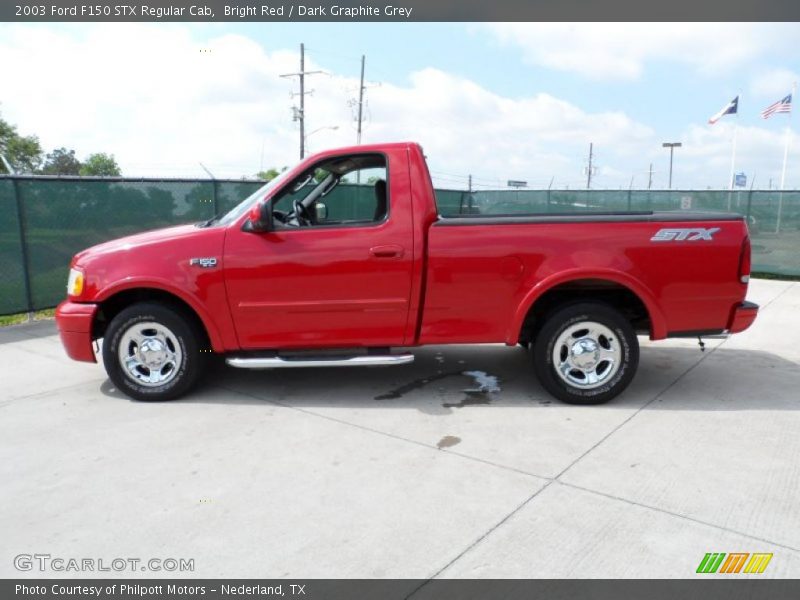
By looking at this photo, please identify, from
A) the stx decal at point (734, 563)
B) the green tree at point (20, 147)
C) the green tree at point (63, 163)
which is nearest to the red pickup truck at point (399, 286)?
the stx decal at point (734, 563)

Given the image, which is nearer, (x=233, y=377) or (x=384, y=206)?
(x=384, y=206)

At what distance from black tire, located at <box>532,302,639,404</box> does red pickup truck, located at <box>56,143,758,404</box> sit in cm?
1

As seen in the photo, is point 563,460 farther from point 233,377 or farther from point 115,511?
point 233,377

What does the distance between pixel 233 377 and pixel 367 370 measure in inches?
49.1

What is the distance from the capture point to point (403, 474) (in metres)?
3.44

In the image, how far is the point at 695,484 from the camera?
329 centimetres

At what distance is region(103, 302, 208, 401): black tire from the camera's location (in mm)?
4574

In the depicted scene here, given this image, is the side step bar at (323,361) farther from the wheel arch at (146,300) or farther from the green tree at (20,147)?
the green tree at (20,147)

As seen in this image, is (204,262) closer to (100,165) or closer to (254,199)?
(254,199)

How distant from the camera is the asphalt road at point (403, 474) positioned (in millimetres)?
2703

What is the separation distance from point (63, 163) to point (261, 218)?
95.6 meters

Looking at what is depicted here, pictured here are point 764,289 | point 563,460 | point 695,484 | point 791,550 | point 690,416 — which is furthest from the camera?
point 764,289

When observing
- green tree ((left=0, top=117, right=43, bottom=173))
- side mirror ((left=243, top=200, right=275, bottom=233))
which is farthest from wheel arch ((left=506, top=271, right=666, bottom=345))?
A: green tree ((left=0, top=117, right=43, bottom=173))

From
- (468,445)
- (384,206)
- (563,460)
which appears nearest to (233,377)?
(384,206)
